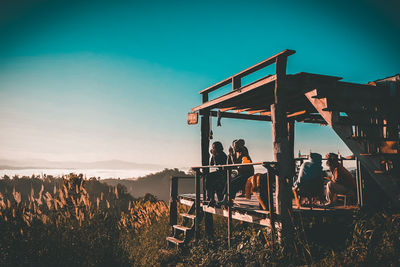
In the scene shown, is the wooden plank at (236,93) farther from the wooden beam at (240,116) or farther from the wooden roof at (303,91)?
the wooden beam at (240,116)

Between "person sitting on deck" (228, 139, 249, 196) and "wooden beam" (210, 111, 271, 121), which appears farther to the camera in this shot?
"wooden beam" (210, 111, 271, 121)

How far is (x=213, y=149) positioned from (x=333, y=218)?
3.13 meters

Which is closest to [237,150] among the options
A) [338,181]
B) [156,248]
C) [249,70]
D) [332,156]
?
[249,70]

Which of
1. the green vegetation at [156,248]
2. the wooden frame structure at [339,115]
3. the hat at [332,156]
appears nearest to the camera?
the green vegetation at [156,248]

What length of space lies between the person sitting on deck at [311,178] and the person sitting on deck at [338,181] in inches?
15.5

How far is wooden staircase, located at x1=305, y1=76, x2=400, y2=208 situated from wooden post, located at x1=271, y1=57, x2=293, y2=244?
0.60 m

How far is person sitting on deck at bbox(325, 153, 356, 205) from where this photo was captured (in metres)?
6.53

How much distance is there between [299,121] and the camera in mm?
10477

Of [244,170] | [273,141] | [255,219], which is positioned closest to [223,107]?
[244,170]

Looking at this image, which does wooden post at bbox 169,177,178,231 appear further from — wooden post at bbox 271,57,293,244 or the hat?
the hat

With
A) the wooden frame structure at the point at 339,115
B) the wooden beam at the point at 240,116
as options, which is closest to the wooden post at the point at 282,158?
the wooden frame structure at the point at 339,115

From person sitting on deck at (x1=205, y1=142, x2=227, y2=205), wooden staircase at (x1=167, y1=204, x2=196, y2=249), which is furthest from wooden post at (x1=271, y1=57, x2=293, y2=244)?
wooden staircase at (x1=167, y1=204, x2=196, y2=249)

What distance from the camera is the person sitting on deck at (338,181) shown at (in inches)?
257

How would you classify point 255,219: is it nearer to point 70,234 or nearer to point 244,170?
point 244,170
